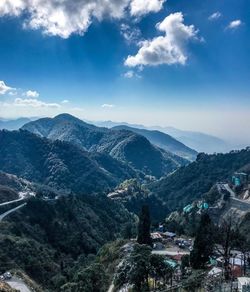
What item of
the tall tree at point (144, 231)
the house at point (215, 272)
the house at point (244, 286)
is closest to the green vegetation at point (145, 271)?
the house at point (215, 272)

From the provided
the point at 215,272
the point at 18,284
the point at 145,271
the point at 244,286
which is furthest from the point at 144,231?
the point at 244,286

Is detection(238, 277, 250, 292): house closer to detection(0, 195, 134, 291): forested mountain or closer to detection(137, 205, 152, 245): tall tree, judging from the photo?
detection(0, 195, 134, 291): forested mountain

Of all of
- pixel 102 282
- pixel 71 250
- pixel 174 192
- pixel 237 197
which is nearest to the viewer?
pixel 102 282

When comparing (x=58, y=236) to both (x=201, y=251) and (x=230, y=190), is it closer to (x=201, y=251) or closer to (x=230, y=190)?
(x=201, y=251)

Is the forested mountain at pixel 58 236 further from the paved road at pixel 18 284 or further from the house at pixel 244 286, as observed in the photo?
the house at pixel 244 286

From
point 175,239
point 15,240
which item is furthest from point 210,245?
point 15,240

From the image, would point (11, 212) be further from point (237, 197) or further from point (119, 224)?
point (237, 197)

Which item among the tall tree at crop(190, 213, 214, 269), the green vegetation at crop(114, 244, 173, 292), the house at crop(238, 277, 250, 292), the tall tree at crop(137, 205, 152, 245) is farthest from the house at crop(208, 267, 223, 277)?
A: the tall tree at crop(137, 205, 152, 245)

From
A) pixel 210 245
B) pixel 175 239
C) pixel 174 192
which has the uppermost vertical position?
pixel 210 245
